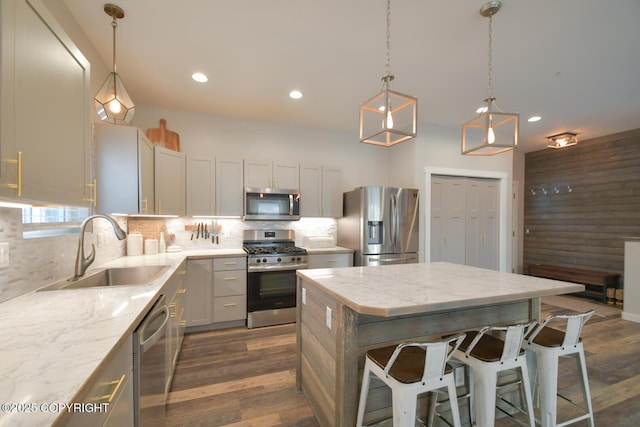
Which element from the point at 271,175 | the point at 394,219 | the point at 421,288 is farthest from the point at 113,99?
the point at 394,219

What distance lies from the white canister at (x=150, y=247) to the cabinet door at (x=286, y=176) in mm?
1639

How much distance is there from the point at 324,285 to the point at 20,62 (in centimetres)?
167

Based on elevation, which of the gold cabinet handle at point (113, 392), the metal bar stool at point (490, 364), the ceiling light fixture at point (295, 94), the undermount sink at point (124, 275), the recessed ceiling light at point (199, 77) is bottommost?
the metal bar stool at point (490, 364)

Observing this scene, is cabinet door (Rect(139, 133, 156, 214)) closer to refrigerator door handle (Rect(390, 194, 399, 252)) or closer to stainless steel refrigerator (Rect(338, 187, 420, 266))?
stainless steel refrigerator (Rect(338, 187, 420, 266))

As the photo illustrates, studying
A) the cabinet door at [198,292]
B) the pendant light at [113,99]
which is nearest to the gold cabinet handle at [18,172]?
the pendant light at [113,99]

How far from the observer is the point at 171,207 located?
3016 mm

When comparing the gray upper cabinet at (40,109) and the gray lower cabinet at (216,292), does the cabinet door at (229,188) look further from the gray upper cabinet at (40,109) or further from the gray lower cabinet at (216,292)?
the gray upper cabinet at (40,109)

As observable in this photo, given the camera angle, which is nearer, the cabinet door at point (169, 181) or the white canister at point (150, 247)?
the cabinet door at point (169, 181)

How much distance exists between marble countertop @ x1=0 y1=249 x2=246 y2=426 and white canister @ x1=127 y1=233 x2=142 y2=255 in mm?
1548

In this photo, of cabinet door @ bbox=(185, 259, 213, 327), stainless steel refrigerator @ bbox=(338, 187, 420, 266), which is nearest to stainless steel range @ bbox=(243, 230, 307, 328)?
cabinet door @ bbox=(185, 259, 213, 327)

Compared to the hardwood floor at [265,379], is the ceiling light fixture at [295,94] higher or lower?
higher

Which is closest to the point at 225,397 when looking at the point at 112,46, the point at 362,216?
the point at 362,216

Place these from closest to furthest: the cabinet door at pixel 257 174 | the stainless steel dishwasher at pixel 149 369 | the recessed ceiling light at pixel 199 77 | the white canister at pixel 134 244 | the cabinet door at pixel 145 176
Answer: the stainless steel dishwasher at pixel 149 369 → the cabinet door at pixel 145 176 → the recessed ceiling light at pixel 199 77 → the white canister at pixel 134 244 → the cabinet door at pixel 257 174

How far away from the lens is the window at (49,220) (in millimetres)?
1527
